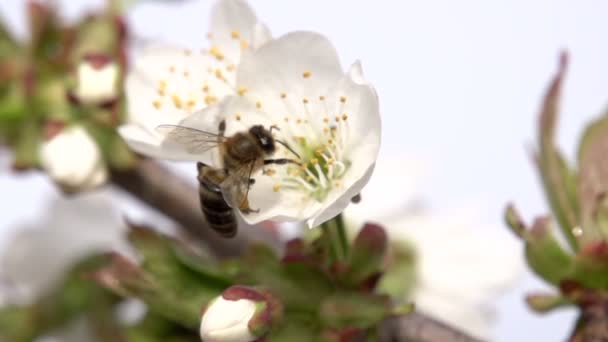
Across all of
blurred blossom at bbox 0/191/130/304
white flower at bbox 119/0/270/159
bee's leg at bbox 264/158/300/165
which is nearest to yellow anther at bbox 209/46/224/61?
white flower at bbox 119/0/270/159

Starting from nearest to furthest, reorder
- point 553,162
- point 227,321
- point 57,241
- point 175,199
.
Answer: point 227,321 < point 553,162 < point 175,199 < point 57,241

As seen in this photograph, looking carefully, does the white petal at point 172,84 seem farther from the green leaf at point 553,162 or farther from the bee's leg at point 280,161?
the green leaf at point 553,162

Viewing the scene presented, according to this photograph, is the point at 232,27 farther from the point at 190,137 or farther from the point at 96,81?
the point at 96,81

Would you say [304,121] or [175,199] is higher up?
[304,121]

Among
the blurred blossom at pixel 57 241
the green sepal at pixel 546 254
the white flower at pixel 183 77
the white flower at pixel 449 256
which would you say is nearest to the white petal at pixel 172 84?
the white flower at pixel 183 77

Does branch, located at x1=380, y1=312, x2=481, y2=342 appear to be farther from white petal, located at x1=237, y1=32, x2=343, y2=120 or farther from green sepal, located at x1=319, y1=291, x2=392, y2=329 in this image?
white petal, located at x1=237, y1=32, x2=343, y2=120

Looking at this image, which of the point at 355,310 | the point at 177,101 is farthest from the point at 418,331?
the point at 177,101

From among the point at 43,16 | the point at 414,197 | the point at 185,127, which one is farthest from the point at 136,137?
the point at 414,197
